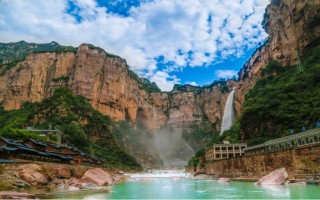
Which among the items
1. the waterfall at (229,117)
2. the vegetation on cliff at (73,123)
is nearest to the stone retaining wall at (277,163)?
the vegetation on cliff at (73,123)

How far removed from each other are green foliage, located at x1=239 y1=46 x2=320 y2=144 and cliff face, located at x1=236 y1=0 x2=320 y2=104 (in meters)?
4.92

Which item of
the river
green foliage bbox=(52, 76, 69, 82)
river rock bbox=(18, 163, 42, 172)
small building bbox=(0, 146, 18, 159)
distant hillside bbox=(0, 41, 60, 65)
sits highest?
distant hillside bbox=(0, 41, 60, 65)

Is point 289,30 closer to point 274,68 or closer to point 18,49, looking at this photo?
point 274,68

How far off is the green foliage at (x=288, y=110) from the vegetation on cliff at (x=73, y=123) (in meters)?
37.8

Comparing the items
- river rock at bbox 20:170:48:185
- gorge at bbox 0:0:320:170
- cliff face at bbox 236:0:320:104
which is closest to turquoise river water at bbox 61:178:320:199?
river rock at bbox 20:170:48:185

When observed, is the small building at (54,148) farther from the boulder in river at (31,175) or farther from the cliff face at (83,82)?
the cliff face at (83,82)

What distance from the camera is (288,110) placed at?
4334 centimetres

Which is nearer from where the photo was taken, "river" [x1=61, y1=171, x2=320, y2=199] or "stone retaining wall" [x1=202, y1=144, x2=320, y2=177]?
"river" [x1=61, y1=171, x2=320, y2=199]

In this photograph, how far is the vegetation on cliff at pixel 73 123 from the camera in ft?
218

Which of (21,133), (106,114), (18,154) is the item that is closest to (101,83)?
(106,114)

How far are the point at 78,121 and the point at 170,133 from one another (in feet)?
265

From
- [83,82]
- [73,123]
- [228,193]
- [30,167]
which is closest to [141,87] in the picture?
[83,82]

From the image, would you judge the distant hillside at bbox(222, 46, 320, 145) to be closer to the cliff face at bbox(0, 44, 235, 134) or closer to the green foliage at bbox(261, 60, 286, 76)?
the green foliage at bbox(261, 60, 286, 76)

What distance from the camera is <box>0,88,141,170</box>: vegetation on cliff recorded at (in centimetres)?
6631
